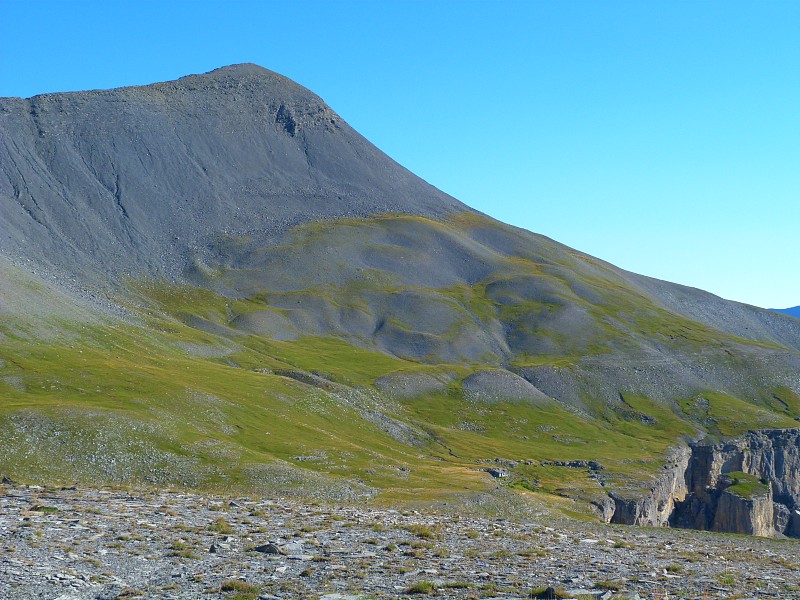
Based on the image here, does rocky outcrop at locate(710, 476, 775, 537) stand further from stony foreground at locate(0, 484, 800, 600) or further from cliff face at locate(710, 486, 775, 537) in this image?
stony foreground at locate(0, 484, 800, 600)

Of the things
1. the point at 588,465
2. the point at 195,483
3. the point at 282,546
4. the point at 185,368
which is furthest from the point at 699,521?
the point at 282,546

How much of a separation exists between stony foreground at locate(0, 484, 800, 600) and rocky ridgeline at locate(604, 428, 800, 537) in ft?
242

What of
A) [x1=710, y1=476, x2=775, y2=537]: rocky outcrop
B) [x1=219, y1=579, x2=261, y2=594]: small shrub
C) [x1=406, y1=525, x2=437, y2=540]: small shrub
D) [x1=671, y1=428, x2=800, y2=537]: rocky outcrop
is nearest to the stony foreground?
[x1=219, y1=579, x2=261, y2=594]: small shrub

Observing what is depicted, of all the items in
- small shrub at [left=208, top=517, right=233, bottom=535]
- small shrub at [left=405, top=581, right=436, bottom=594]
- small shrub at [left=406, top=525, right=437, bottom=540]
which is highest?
small shrub at [left=405, top=581, right=436, bottom=594]

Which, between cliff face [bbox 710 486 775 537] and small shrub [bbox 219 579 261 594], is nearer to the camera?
small shrub [bbox 219 579 261 594]

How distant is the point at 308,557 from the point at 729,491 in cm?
12588

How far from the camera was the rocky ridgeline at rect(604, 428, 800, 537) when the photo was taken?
130 metres

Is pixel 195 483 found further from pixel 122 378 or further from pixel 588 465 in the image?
pixel 588 465

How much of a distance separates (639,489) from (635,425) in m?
63.3

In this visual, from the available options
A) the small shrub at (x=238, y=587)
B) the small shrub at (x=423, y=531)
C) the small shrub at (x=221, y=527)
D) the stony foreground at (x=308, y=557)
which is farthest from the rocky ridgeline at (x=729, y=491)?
the small shrub at (x=238, y=587)

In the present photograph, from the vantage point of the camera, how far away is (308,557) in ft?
109

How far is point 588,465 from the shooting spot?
144375 millimetres

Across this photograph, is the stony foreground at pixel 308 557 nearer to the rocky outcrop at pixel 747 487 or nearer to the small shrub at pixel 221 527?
the small shrub at pixel 221 527

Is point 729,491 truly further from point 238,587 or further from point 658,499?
point 238,587
